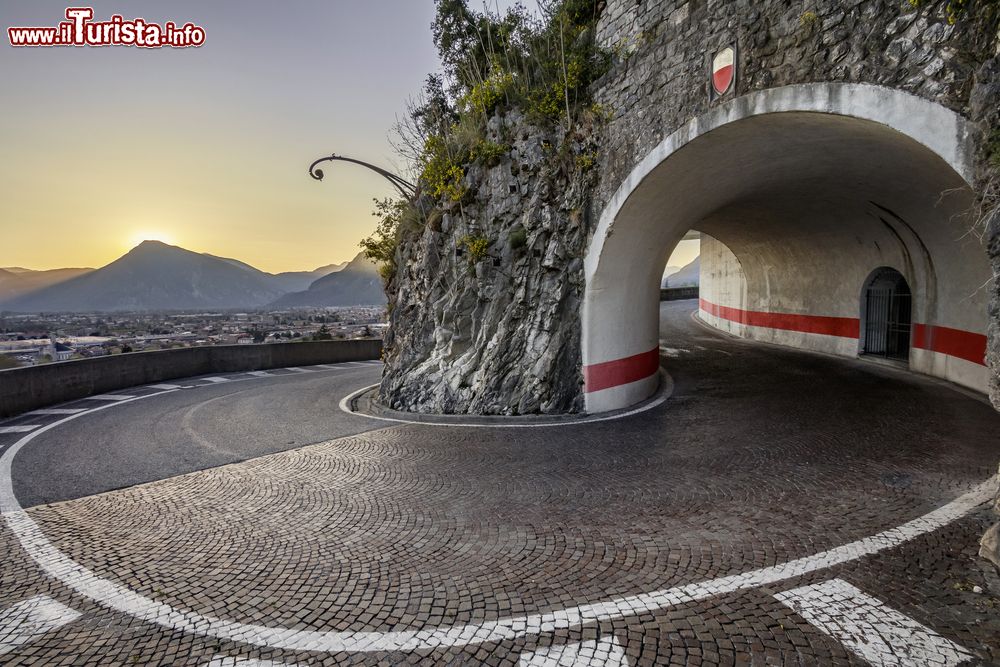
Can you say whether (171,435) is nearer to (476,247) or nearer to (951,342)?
(476,247)

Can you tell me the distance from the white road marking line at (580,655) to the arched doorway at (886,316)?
14.8m

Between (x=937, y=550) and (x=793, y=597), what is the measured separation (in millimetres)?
1769

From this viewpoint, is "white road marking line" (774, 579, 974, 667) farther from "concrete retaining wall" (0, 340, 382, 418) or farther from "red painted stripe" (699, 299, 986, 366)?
"concrete retaining wall" (0, 340, 382, 418)

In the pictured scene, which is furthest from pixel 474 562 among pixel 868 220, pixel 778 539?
pixel 868 220

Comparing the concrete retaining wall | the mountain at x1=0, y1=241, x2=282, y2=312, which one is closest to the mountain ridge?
the mountain at x1=0, y1=241, x2=282, y2=312

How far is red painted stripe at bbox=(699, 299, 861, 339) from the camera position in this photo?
14469 millimetres

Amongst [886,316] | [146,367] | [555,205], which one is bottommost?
[146,367]

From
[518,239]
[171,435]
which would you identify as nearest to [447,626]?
[518,239]

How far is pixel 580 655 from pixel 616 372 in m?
7.40

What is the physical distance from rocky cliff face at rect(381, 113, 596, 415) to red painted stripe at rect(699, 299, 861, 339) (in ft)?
35.1

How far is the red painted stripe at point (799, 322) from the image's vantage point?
14.5 meters

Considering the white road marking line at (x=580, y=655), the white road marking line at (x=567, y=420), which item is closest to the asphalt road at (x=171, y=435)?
the white road marking line at (x=567, y=420)

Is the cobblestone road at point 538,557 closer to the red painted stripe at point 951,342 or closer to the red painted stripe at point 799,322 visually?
the red painted stripe at point 951,342

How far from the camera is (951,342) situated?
1062cm
